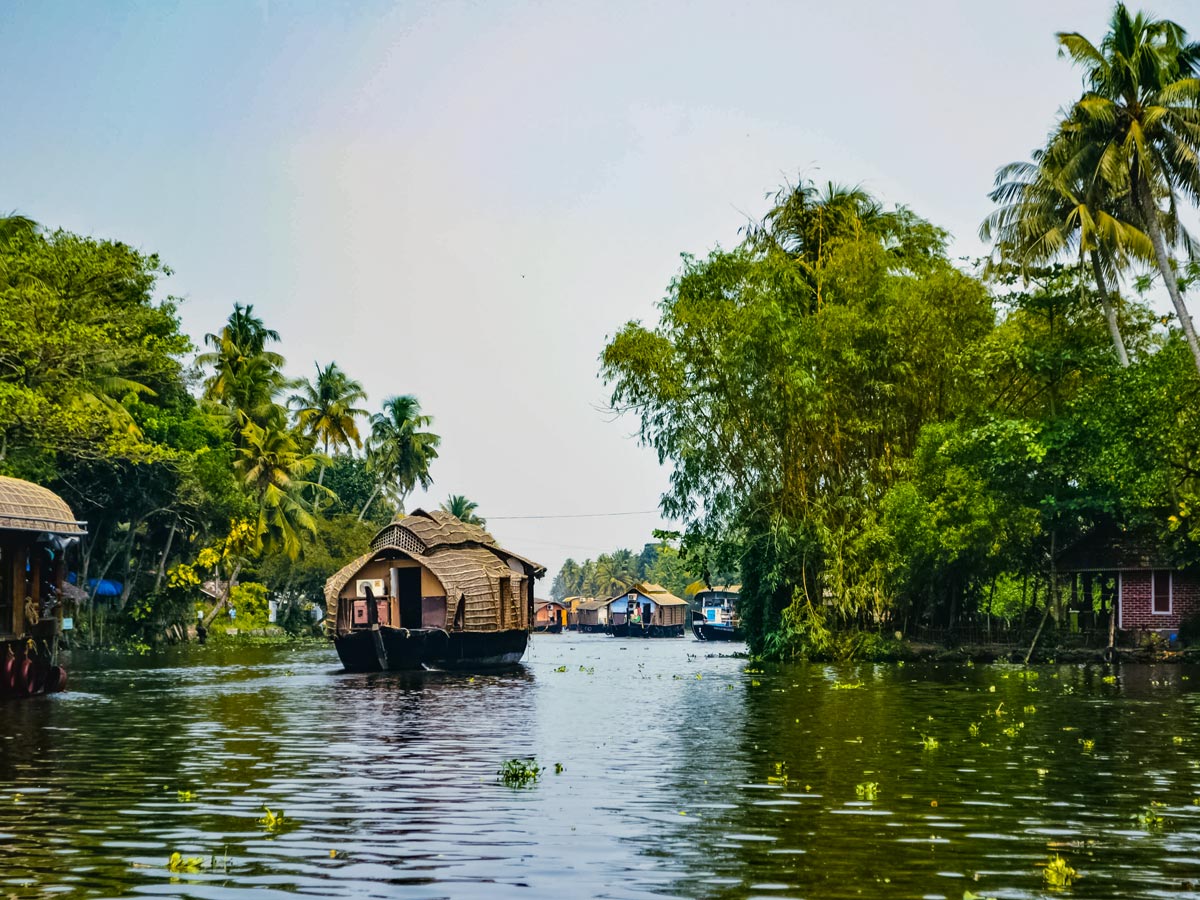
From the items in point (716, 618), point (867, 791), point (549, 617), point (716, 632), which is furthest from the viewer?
point (549, 617)

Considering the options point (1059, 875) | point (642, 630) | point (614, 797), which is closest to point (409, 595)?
point (614, 797)

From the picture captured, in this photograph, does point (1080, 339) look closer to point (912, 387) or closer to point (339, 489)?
point (912, 387)

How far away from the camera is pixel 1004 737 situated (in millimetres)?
22000

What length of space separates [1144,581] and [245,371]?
158ft

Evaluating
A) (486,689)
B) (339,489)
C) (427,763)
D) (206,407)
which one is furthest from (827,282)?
(339,489)

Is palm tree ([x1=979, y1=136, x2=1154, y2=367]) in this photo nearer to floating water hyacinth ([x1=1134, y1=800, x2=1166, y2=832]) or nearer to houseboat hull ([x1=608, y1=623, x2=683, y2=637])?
floating water hyacinth ([x1=1134, y1=800, x2=1166, y2=832])

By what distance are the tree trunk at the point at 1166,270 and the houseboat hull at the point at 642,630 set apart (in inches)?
3568

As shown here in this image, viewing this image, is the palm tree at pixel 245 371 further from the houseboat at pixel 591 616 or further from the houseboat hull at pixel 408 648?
the houseboat at pixel 591 616

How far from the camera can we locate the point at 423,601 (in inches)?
1818

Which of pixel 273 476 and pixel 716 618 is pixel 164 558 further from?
pixel 716 618

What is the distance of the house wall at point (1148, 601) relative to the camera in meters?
46.3

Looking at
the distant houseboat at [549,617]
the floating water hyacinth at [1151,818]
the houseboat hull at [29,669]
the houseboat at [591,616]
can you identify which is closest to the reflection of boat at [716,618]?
the distant houseboat at [549,617]

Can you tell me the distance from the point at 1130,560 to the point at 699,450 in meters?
14.9

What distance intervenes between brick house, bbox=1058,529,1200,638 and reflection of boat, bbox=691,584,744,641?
51.8 meters
